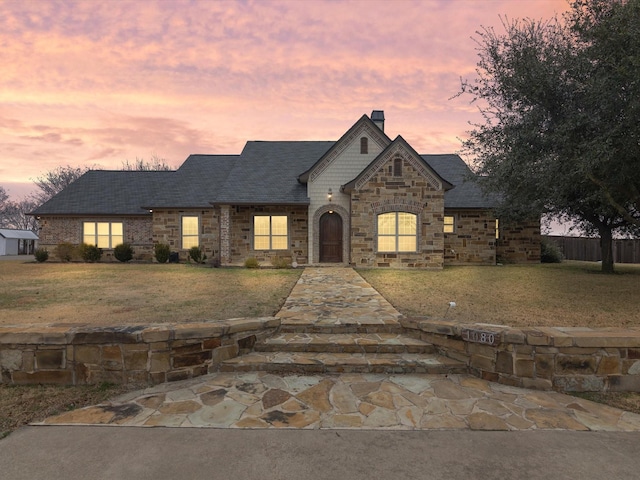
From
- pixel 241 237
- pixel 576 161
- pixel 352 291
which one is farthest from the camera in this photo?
pixel 241 237

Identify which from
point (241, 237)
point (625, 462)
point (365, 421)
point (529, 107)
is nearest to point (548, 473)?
point (625, 462)

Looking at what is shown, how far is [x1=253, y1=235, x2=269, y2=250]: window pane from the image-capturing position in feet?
59.9

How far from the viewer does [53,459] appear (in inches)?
119

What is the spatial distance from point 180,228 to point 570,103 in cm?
1855

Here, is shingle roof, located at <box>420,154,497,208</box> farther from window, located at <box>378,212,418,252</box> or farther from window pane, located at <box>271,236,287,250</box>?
window pane, located at <box>271,236,287,250</box>

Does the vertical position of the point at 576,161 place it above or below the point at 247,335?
above

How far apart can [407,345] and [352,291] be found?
437 cm

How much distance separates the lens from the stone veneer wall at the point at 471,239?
19.6 metres

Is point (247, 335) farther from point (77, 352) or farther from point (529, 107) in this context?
point (529, 107)

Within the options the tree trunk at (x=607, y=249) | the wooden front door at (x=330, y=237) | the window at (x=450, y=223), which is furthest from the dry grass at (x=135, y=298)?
the tree trunk at (x=607, y=249)

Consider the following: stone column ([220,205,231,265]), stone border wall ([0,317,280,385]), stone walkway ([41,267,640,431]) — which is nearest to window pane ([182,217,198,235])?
stone column ([220,205,231,265])

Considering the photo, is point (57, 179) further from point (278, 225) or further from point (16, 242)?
point (278, 225)

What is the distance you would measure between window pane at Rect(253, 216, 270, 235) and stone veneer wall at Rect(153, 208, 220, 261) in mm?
2948

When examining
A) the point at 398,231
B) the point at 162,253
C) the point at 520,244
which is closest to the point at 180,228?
the point at 162,253
